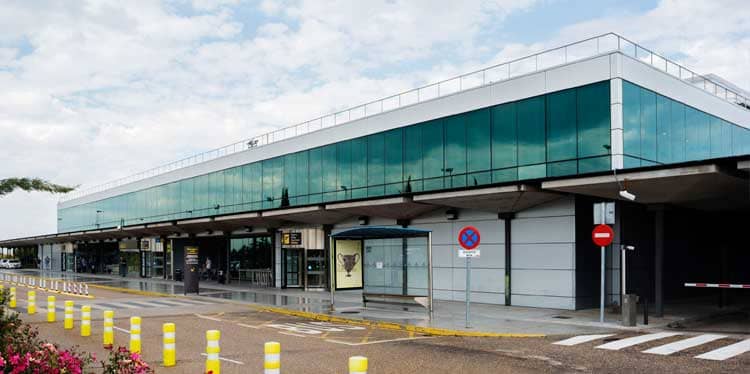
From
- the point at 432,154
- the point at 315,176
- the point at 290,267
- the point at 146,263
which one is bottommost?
the point at 146,263

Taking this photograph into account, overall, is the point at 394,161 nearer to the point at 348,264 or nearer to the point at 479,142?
the point at 479,142

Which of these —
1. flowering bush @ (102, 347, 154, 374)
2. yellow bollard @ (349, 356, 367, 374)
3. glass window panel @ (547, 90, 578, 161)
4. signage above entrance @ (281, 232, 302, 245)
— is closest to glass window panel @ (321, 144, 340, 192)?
signage above entrance @ (281, 232, 302, 245)

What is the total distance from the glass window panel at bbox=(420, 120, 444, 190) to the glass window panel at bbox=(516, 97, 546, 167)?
4.55 meters

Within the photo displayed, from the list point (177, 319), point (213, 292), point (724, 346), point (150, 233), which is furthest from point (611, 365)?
point (150, 233)

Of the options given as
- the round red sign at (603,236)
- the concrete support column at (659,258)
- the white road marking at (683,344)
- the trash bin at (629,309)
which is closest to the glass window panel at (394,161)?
the concrete support column at (659,258)

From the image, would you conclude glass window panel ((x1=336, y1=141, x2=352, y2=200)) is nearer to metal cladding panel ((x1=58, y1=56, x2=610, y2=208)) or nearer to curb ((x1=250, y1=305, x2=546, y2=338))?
metal cladding panel ((x1=58, y1=56, x2=610, y2=208))

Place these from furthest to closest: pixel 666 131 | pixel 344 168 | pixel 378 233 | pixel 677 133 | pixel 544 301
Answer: pixel 344 168 → pixel 677 133 → pixel 666 131 → pixel 544 301 → pixel 378 233

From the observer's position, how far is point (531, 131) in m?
24.9

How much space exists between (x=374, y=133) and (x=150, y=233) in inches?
1104

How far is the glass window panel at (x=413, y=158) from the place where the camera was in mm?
30312

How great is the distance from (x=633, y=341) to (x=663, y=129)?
44.2 feet

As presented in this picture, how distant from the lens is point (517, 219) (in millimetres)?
23969

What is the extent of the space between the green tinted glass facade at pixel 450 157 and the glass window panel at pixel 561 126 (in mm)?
37

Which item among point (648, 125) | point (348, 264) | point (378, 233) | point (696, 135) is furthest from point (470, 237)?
point (696, 135)
